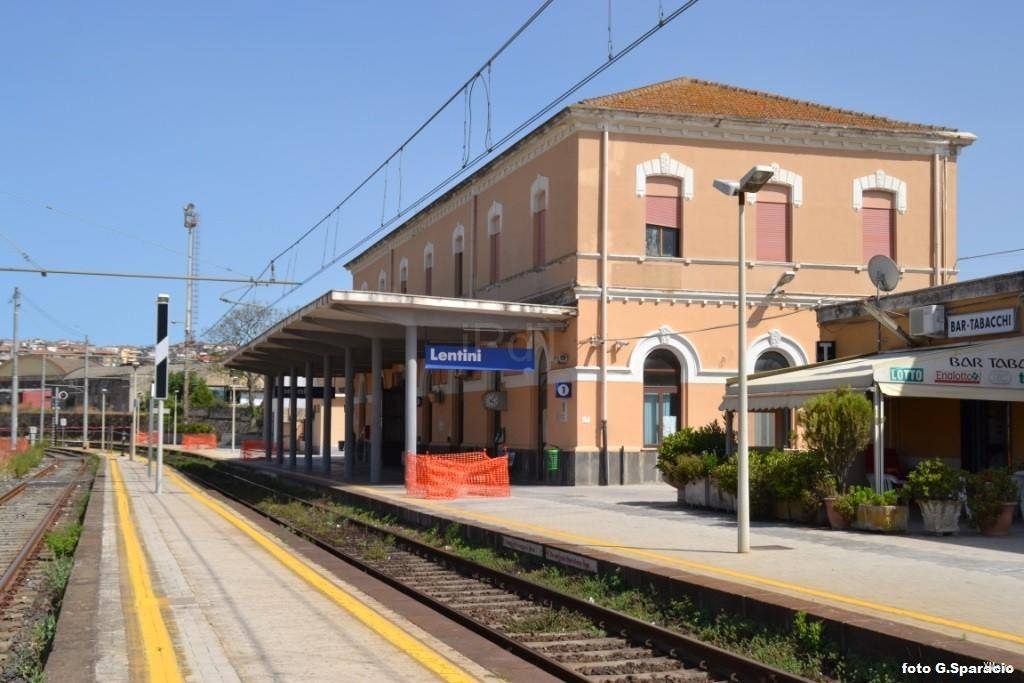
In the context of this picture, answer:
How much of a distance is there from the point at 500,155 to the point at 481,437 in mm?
8063

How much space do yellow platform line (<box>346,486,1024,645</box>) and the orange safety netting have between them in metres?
3.86

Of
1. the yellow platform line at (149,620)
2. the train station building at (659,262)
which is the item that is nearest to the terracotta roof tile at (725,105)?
the train station building at (659,262)

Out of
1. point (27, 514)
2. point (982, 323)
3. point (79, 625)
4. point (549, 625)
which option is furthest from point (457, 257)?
point (79, 625)

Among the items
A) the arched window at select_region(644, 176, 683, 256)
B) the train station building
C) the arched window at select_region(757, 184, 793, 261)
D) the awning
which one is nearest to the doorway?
the awning

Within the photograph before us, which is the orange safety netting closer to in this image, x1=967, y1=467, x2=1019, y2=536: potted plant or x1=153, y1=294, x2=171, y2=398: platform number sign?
x1=153, y1=294, x2=171, y2=398: platform number sign

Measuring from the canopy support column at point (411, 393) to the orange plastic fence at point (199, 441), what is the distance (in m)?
50.8

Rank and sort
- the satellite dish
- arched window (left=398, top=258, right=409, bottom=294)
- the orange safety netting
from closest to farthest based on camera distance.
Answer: the satellite dish < the orange safety netting < arched window (left=398, top=258, right=409, bottom=294)

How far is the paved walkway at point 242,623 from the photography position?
810 cm

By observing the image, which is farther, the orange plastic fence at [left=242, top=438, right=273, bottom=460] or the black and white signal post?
the orange plastic fence at [left=242, top=438, right=273, bottom=460]

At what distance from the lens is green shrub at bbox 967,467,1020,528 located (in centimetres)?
1407

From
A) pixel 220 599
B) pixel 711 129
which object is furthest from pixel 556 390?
pixel 220 599

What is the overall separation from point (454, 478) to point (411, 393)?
7.81 feet

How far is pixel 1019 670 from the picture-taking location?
6.50 metres

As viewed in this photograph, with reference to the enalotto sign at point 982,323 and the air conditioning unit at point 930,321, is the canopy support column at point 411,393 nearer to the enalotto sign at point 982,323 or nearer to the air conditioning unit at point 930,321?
the air conditioning unit at point 930,321
